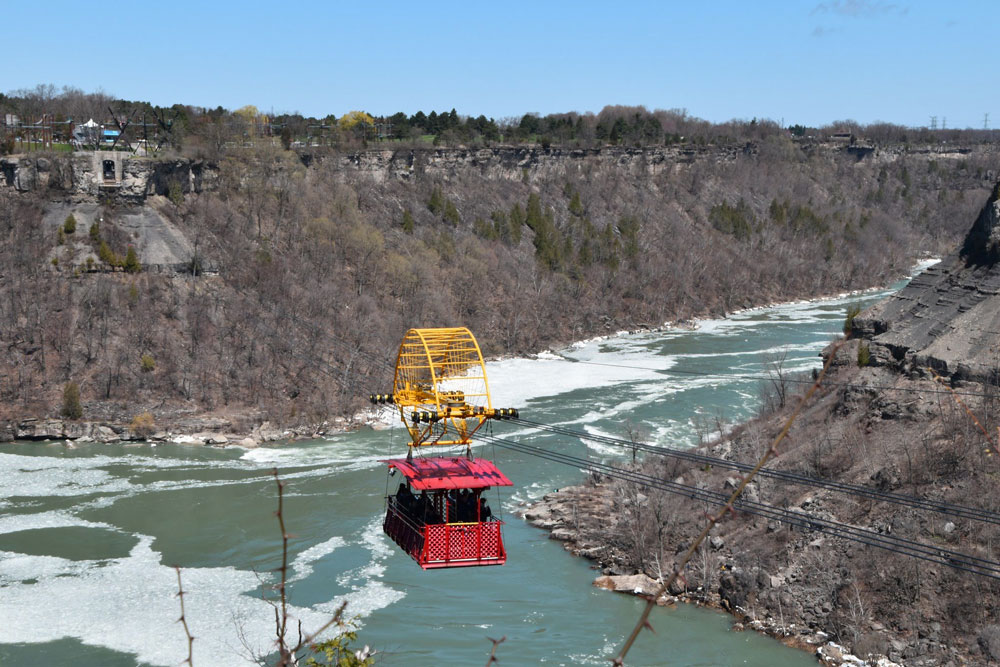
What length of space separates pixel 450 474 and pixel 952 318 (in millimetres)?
20155

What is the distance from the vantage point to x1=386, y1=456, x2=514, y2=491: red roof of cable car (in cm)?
1914

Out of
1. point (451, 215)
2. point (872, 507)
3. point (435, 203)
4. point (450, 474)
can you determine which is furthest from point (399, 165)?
point (450, 474)

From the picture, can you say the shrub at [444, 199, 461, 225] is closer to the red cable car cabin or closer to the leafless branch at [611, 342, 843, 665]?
the red cable car cabin

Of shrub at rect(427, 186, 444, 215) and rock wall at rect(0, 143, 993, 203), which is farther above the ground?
rock wall at rect(0, 143, 993, 203)

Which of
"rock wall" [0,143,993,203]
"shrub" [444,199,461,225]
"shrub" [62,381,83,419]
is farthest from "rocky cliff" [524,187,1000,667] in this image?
"shrub" [444,199,461,225]

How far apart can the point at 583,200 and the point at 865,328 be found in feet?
178

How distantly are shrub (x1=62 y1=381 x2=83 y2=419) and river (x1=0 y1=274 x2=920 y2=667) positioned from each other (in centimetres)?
206

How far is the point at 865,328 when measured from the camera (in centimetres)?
3569

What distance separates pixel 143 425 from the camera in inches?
1650

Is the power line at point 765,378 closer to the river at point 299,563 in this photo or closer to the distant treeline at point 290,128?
the river at point 299,563

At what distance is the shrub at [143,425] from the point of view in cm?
4169

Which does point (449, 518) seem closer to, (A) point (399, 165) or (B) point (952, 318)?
(B) point (952, 318)

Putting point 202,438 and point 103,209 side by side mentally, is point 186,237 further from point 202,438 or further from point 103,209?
point 202,438

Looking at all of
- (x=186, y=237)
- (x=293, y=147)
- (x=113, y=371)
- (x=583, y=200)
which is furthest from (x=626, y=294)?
(x=113, y=371)
